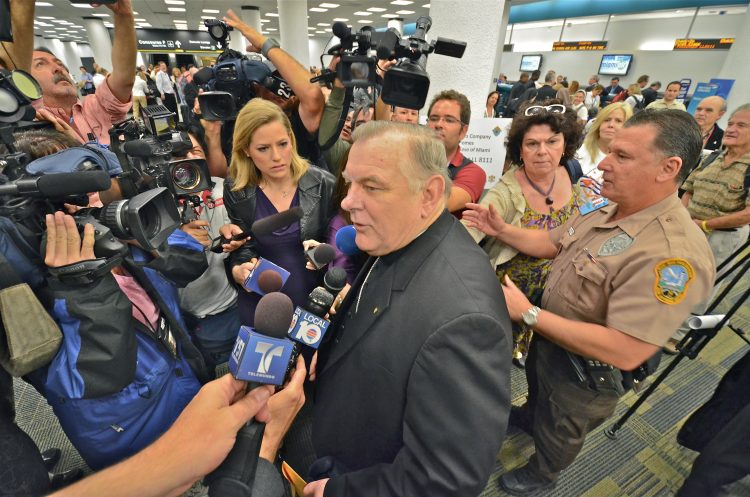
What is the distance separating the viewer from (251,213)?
1.93 m

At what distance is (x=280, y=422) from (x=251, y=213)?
47.6 inches

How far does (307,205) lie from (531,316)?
1255 millimetres

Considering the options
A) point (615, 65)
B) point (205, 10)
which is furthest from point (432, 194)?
point (205, 10)

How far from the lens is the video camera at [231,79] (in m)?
2.08

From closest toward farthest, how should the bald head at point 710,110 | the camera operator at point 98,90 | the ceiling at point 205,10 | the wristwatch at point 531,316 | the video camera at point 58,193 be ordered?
the video camera at point 58,193 → the wristwatch at point 531,316 → the camera operator at point 98,90 → the bald head at point 710,110 → the ceiling at point 205,10

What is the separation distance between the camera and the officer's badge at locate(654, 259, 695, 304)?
110cm

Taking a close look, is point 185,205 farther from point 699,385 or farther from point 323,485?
Answer: point 699,385

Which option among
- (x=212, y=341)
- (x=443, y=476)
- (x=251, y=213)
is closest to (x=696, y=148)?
(x=443, y=476)

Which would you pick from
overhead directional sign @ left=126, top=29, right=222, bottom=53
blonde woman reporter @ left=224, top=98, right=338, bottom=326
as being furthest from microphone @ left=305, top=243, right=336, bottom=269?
overhead directional sign @ left=126, top=29, right=222, bottom=53

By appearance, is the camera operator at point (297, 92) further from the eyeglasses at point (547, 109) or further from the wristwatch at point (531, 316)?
the wristwatch at point (531, 316)

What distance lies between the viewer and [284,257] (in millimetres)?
1916

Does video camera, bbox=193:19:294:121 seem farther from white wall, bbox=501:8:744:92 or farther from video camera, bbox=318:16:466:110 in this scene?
white wall, bbox=501:8:744:92

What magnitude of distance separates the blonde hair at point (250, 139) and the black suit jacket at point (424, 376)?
3.72ft

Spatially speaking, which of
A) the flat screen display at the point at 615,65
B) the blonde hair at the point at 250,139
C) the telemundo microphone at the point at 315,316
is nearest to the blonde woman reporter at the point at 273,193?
the blonde hair at the point at 250,139
